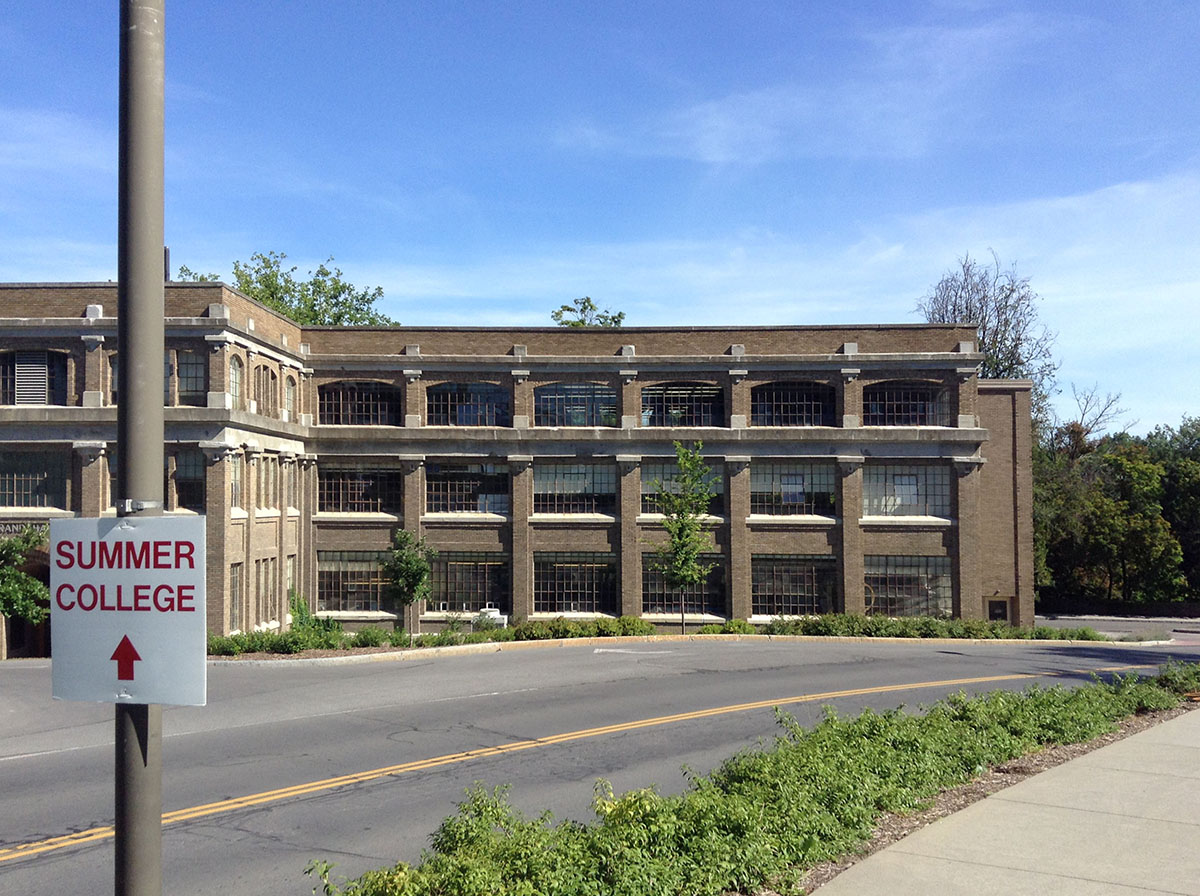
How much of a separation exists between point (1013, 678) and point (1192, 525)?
54798mm

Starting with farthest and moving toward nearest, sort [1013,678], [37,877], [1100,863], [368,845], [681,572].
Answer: [681,572] → [1013,678] → [368,845] → [37,877] → [1100,863]

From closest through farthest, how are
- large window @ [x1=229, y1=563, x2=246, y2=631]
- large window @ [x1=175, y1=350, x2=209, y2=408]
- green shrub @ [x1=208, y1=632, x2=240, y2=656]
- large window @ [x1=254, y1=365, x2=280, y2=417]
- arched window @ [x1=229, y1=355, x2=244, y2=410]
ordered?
green shrub @ [x1=208, y1=632, x2=240, y2=656]
large window @ [x1=175, y1=350, x2=209, y2=408]
large window @ [x1=229, y1=563, x2=246, y2=631]
arched window @ [x1=229, y1=355, x2=244, y2=410]
large window @ [x1=254, y1=365, x2=280, y2=417]

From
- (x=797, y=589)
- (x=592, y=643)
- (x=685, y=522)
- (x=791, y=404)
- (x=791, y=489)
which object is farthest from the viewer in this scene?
(x=791, y=404)

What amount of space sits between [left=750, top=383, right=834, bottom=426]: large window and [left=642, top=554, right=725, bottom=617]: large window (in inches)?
241

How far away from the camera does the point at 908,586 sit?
39812mm

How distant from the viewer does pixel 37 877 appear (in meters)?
10.0

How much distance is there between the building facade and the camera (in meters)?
39.6

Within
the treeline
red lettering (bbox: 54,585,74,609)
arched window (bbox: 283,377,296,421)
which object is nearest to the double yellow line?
red lettering (bbox: 54,585,74,609)

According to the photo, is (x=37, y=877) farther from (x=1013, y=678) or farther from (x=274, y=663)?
(x=1013, y=678)

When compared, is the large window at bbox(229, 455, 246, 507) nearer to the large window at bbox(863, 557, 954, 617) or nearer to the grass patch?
the grass patch

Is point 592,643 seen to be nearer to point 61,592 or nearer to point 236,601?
point 236,601

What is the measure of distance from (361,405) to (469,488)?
5.71 metres

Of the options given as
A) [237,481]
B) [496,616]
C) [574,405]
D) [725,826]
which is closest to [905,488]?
[574,405]

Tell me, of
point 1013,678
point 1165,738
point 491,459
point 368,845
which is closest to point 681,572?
point 491,459
